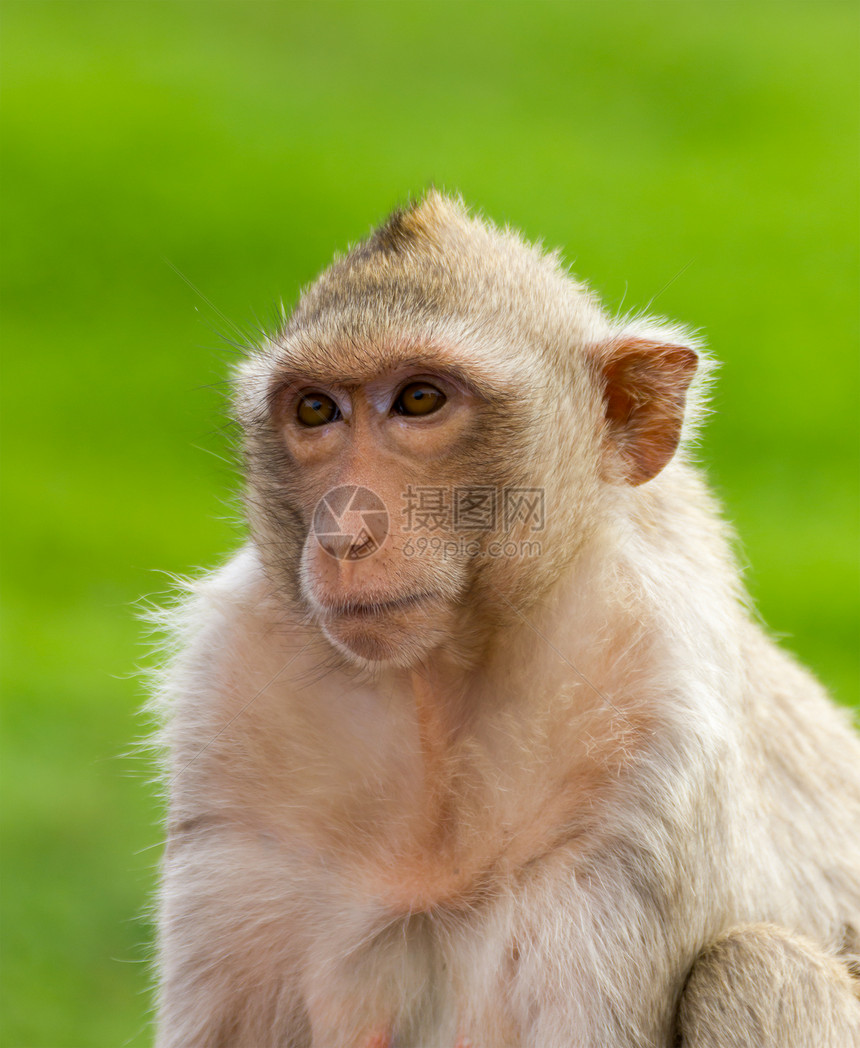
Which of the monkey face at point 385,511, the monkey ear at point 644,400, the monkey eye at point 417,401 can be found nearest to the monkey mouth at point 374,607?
the monkey face at point 385,511

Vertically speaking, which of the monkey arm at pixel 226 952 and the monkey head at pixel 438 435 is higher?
the monkey head at pixel 438 435

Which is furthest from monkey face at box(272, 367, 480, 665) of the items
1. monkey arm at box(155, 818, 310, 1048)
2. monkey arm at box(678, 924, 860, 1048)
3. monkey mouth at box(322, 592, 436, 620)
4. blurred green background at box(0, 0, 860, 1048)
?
blurred green background at box(0, 0, 860, 1048)

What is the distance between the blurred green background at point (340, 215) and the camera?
12133mm

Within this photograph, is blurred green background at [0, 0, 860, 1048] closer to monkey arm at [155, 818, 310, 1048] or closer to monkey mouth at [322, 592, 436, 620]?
monkey arm at [155, 818, 310, 1048]

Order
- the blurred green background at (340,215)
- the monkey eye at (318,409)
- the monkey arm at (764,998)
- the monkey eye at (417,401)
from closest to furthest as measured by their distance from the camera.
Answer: the monkey arm at (764,998)
the monkey eye at (417,401)
the monkey eye at (318,409)
the blurred green background at (340,215)

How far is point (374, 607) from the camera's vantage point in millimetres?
3320

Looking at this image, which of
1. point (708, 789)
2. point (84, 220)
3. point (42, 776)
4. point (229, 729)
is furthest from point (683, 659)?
point (84, 220)

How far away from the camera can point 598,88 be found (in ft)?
55.1

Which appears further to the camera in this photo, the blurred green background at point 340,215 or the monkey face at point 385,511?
the blurred green background at point 340,215

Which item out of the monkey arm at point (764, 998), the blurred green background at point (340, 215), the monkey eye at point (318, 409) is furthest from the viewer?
the blurred green background at point (340, 215)

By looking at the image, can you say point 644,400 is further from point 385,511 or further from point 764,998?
point 764,998

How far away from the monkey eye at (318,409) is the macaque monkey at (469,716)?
14mm

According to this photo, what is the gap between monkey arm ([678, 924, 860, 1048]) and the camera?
10.8 ft

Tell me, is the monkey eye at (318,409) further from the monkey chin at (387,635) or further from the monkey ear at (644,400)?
the monkey ear at (644,400)
